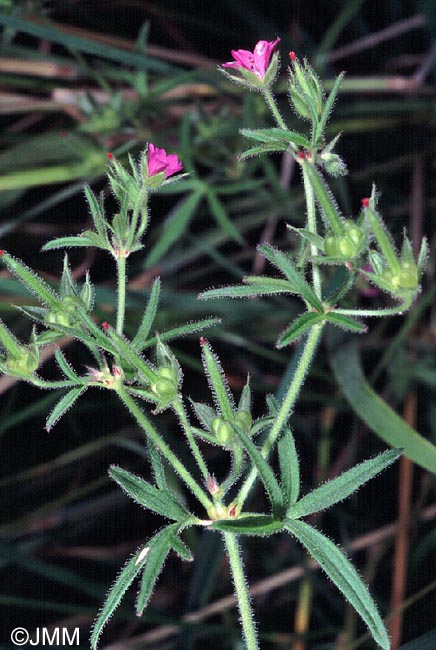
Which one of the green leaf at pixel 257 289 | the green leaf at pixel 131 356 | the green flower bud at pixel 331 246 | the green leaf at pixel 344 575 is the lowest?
the green leaf at pixel 344 575

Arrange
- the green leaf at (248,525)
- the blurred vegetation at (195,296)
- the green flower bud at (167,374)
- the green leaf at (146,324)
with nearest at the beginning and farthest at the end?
the green leaf at (248,525) → the green flower bud at (167,374) → the green leaf at (146,324) → the blurred vegetation at (195,296)

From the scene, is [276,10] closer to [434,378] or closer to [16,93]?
[16,93]

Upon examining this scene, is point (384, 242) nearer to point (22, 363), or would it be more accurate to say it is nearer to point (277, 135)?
point (277, 135)

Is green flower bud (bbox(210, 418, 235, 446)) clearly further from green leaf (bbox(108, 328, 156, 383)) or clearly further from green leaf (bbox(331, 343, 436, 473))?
green leaf (bbox(331, 343, 436, 473))

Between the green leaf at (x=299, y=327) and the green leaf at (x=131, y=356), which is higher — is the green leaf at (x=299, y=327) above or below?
below

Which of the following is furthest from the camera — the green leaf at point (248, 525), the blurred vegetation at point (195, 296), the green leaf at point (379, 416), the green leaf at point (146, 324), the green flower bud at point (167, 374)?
the blurred vegetation at point (195, 296)

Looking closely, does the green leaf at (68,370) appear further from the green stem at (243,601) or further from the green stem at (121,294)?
the green stem at (243,601)

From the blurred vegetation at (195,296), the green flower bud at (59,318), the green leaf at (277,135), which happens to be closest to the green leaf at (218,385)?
the green flower bud at (59,318)

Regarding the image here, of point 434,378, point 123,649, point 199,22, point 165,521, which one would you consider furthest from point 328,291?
point 199,22
